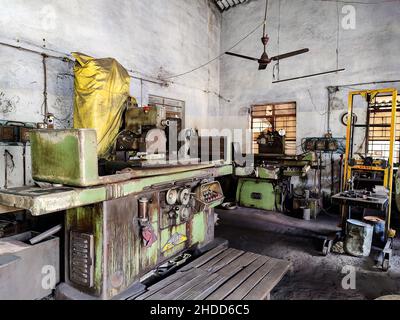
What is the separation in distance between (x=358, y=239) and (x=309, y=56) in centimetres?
443

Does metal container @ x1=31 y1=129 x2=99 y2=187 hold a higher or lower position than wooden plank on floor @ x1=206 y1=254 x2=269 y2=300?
higher

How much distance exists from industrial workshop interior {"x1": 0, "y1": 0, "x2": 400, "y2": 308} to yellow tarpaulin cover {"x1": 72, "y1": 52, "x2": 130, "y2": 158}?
16 millimetres

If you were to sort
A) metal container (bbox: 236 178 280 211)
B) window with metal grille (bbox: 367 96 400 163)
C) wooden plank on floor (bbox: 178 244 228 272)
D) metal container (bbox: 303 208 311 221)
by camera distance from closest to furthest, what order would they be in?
wooden plank on floor (bbox: 178 244 228 272)
metal container (bbox: 303 208 311 221)
metal container (bbox: 236 178 280 211)
window with metal grille (bbox: 367 96 400 163)

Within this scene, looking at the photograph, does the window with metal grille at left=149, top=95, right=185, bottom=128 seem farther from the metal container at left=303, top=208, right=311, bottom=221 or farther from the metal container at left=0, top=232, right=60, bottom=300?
the metal container at left=0, top=232, right=60, bottom=300

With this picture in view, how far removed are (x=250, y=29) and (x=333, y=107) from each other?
292cm

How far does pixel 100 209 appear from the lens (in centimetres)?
163

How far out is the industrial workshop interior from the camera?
1.69 meters

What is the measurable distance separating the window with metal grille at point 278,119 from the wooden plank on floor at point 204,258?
14.6 feet

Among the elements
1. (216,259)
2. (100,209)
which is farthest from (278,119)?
(100,209)

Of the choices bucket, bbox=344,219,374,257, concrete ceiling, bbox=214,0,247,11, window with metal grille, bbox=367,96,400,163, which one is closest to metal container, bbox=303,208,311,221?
bucket, bbox=344,219,374,257

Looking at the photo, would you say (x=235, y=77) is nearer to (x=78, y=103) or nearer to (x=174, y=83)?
(x=174, y=83)

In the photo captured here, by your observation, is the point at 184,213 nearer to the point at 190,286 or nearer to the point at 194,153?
the point at 190,286

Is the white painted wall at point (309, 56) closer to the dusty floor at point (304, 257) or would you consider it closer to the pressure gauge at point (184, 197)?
the dusty floor at point (304, 257)
